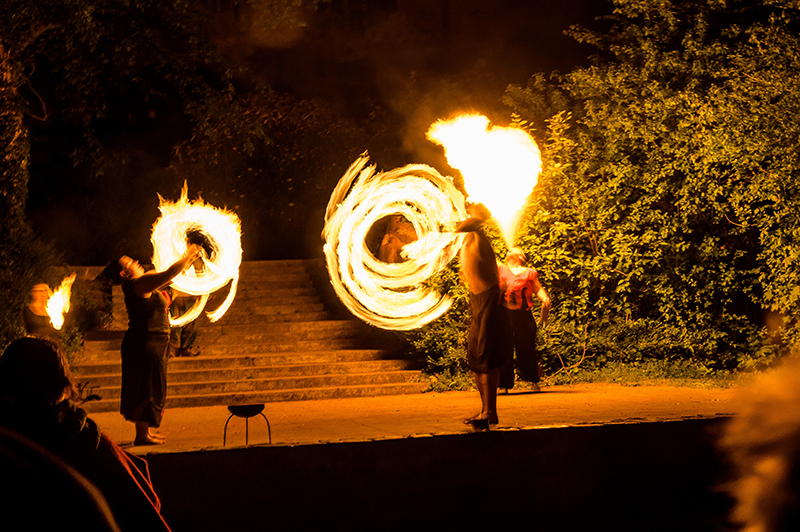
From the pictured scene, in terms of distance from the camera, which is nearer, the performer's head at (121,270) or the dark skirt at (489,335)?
the dark skirt at (489,335)

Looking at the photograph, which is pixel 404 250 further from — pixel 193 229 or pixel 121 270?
pixel 121 270

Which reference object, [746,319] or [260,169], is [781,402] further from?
[260,169]

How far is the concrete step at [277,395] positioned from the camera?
37.1 ft

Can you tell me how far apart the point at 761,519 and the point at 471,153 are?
10.4 metres

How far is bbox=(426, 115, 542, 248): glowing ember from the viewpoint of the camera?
1134cm

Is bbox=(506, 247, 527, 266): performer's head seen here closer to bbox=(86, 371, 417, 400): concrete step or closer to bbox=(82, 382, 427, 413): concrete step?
bbox=(82, 382, 427, 413): concrete step

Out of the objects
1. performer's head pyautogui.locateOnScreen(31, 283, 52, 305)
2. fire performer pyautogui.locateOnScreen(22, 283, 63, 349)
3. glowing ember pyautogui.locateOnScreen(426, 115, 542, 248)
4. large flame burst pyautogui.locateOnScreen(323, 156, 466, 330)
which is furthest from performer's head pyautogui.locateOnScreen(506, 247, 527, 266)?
fire performer pyautogui.locateOnScreen(22, 283, 63, 349)

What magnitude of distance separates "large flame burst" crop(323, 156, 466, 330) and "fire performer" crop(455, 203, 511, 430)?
354 cm

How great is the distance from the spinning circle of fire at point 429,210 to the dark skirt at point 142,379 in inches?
151

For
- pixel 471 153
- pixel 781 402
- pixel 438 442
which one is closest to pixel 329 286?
pixel 471 153

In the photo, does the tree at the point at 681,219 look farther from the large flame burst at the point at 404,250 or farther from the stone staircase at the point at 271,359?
the stone staircase at the point at 271,359

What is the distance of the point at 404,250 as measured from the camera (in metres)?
10.9

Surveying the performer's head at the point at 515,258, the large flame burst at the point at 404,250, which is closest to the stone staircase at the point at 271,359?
the large flame burst at the point at 404,250

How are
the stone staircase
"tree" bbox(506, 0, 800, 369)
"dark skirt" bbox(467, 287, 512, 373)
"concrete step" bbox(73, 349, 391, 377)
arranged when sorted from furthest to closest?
1. "concrete step" bbox(73, 349, 391, 377)
2. the stone staircase
3. "tree" bbox(506, 0, 800, 369)
4. "dark skirt" bbox(467, 287, 512, 373)
